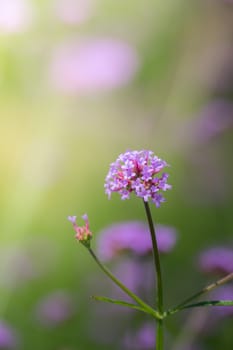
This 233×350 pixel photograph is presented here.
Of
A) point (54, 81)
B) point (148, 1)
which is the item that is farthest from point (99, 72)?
point (148, 1)

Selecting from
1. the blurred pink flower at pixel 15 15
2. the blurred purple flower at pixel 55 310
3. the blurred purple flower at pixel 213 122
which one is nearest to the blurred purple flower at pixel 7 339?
the blurred purple flower at pixel 55 310

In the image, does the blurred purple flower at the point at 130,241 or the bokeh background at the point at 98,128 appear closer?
the blurred purple flower at the point at 130,241

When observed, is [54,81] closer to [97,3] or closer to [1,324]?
[97,3]

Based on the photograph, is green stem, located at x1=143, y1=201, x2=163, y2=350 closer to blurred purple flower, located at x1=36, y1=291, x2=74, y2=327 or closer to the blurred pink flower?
blurred purple flower, located at x1=36, y1=291, x2=74, y2=327

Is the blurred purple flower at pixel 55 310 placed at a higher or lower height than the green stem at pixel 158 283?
higher

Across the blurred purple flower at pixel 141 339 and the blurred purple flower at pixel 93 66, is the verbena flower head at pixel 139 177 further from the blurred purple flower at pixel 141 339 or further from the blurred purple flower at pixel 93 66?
the blurred purple flower at pixel 93 66

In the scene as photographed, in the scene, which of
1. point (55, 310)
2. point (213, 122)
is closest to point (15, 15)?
point (213, 122)
